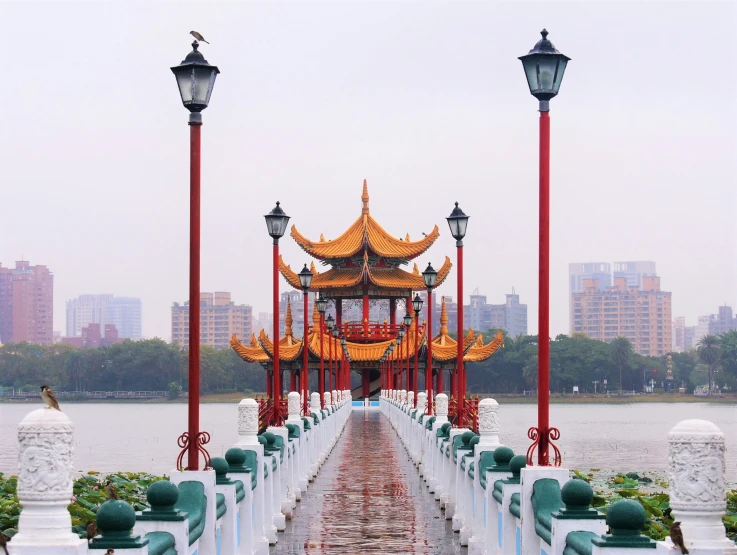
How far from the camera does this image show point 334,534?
13992mm

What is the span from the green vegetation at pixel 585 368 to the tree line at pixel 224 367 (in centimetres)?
9

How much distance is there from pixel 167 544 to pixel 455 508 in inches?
322

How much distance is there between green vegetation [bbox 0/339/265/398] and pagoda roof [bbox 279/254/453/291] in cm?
4122

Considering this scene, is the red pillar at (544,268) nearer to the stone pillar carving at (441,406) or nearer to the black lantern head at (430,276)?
the stone pillar carving at (441,406)

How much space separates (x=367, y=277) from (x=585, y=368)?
170 feet

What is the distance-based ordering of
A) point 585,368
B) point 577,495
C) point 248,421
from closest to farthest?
point 577,495 → point 248,421 → point 585,368

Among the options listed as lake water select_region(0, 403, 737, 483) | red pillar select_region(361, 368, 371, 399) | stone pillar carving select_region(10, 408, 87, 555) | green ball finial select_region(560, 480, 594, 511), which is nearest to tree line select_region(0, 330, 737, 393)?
lake water select_region(0, 403, 737, 483)

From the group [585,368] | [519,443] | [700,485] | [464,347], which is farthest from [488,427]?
[585,368]

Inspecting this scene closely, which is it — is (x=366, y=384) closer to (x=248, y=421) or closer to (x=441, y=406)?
(x=441, y=406)

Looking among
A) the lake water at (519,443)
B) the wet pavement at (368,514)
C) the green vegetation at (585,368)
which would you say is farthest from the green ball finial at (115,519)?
the green vegetation at (585,368)

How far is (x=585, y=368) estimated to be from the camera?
115 meters

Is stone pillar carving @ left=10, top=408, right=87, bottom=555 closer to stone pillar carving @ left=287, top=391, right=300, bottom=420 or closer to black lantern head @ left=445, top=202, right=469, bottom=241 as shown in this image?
black lantern head @ left=445, top=202, right=469, bottom=241

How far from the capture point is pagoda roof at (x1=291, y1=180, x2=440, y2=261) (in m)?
69.4

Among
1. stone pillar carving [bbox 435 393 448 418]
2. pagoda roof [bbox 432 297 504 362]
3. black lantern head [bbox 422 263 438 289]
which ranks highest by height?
black lantern head [bbox 422 263 438 289]
